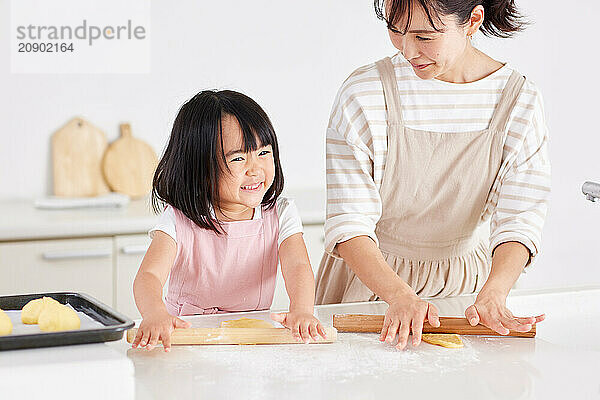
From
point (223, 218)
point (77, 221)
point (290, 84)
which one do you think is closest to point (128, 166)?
point (77, 221)

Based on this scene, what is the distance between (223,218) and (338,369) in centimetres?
45

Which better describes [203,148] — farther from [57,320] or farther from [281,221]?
[57,320]

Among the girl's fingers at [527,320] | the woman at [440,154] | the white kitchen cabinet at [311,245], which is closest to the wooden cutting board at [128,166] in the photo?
the white kitchen cabinet at [311,245]

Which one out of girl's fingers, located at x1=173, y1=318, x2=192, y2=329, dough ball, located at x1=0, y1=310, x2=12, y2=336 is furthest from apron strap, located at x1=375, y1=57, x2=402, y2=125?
dough ball, located at x1=0, y1=310, x2=12, y2=336

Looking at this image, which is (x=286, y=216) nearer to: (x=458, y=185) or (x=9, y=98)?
(x=458, y=185)

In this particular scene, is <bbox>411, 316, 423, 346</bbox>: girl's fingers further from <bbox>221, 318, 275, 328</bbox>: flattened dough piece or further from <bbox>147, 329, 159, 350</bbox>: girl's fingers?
<bbox>147, 329, 159, 350</bbox>: girl's fingers

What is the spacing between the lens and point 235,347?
1.11m

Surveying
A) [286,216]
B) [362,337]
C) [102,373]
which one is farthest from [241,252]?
[102,373]

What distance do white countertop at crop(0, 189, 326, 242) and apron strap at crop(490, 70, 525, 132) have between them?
4.16 feet

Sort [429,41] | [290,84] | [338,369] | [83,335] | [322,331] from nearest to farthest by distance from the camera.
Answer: [83,335], [338,369], [322,331], [429,41], [290,84]

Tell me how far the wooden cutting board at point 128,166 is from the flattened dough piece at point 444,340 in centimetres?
181

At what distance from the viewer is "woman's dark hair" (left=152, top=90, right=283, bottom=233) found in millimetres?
1327

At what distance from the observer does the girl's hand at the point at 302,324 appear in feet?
3.71

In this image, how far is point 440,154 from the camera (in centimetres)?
140
